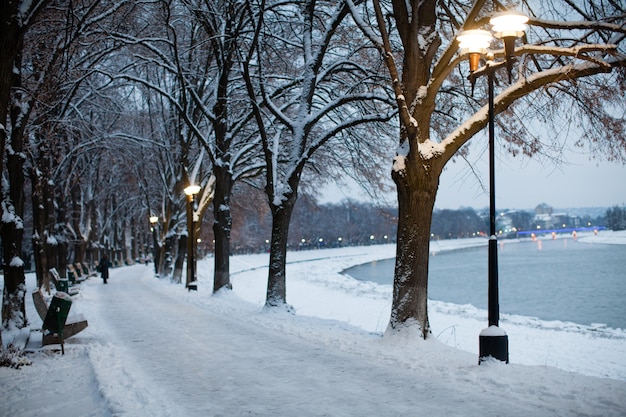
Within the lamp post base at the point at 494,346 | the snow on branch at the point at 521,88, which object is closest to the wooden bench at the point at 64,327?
the lamp post base at the point at 494,346

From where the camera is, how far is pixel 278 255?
16141 mm

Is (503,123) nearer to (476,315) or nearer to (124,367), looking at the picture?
(124,367)

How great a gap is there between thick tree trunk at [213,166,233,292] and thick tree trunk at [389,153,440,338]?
11.3 metres

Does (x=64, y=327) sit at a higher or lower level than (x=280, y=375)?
higher

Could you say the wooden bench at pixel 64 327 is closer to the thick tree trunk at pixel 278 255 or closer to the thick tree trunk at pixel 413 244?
the thick tree trunk at pixel 278 255

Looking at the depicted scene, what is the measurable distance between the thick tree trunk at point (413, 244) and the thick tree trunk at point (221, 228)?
1130cm

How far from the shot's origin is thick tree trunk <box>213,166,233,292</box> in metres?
20.8

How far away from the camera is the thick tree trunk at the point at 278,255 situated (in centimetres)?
1579

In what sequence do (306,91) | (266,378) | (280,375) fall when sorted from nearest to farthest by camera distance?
1. (266,378)
2. (280,375)
3. (306,91)

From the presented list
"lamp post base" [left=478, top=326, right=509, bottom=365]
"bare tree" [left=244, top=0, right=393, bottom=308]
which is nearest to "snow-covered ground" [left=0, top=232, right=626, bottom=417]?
"lamp post base" [left=478, top=326, right=509, bottom=365]

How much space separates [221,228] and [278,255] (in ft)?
17.9

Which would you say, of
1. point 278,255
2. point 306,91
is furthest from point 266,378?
point 306,91

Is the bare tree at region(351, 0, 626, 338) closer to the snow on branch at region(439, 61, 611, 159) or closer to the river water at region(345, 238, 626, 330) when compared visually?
the snow on branch at region(439, 61, 611, 159)

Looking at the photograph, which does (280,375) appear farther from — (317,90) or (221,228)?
(221,228)
